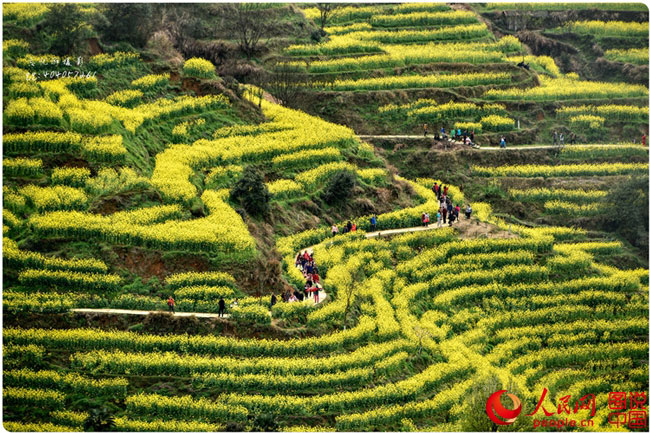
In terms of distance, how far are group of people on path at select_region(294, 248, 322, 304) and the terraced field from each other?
1.64ft

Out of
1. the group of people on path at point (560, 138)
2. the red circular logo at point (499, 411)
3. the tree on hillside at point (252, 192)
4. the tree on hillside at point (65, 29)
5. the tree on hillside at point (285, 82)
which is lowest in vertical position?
the red circular logo at point (499, 411)

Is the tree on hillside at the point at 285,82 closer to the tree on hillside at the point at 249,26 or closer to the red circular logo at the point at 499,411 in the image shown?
the tree on hillside at the point at 249,26

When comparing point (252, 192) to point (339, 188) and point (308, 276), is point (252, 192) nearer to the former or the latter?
point (308, 276)

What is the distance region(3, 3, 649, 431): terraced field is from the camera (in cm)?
4916

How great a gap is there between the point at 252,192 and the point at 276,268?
6843mm

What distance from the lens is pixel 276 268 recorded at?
56.8m

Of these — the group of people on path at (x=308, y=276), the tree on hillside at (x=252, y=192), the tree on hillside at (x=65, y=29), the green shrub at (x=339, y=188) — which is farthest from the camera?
the tree on hillside at (x=65, y=29)

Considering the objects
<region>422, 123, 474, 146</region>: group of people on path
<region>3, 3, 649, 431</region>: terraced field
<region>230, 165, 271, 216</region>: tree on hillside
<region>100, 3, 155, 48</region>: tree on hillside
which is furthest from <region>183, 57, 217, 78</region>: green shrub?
<region>422, 123, 474, 146</region>: group of people on path

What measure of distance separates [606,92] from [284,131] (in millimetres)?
29790

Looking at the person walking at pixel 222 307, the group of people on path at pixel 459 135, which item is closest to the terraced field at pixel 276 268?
the person walking at pixel 222 307

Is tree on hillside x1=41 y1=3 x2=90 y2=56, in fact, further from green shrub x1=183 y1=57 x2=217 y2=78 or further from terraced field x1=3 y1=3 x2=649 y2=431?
green shrub x1=183 y1=57 x2=217 y2=78

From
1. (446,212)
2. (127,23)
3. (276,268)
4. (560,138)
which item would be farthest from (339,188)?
(560,138)

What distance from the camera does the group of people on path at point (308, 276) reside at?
55906 millimetres

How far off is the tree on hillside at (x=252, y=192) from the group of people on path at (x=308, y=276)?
3699 millimetres
